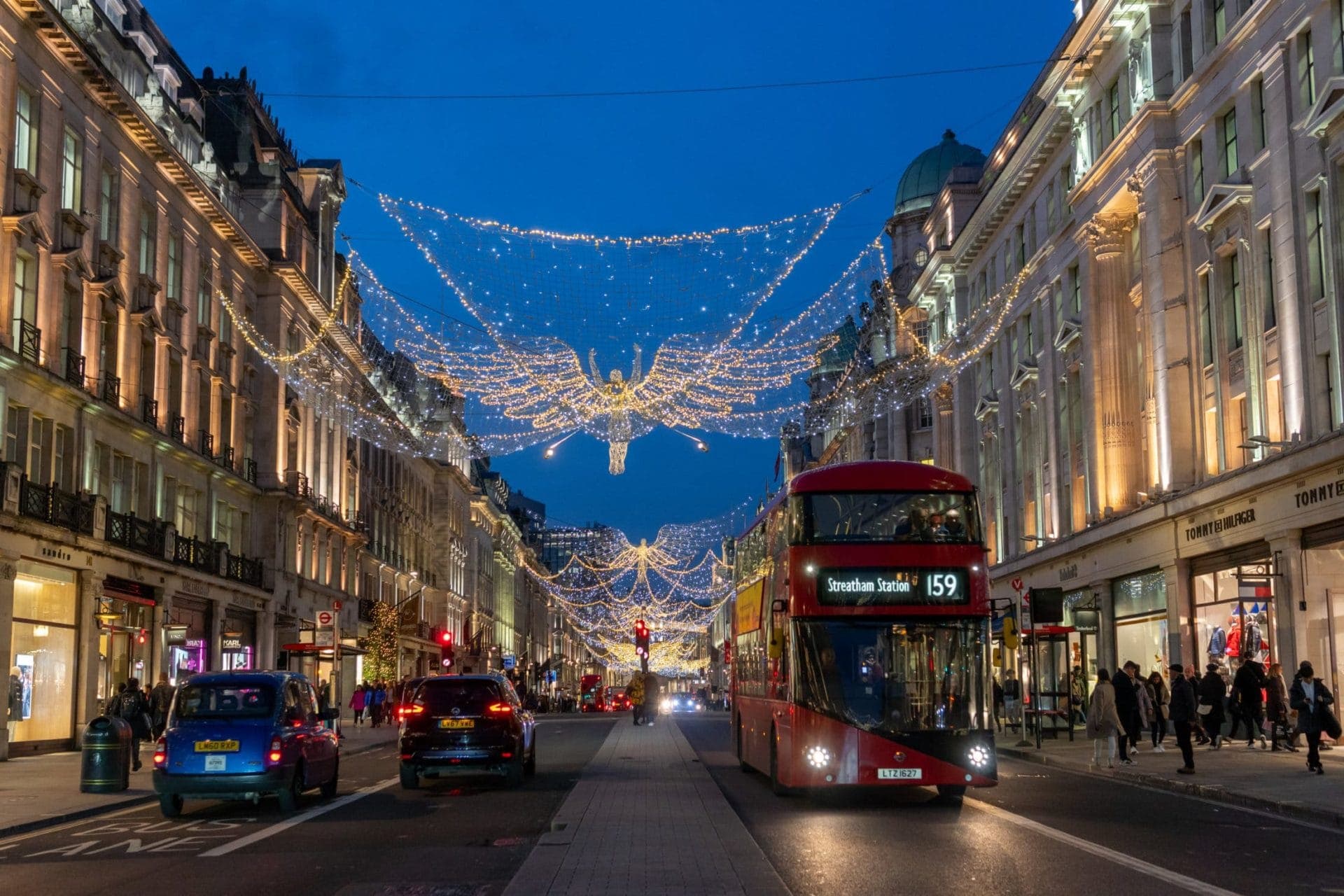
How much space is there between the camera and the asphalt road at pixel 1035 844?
37.8 feet

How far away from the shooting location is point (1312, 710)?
21.8 metres

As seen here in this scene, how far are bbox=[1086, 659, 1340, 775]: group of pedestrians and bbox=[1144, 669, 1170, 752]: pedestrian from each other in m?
0.02

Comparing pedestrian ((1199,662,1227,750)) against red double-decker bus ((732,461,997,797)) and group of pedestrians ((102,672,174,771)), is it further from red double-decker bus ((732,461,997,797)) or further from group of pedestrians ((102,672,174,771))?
group of pedestrians ((102,672,174,771))

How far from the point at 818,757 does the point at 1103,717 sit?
8410 mm

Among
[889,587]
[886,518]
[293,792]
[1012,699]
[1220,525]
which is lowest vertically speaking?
[293,792]

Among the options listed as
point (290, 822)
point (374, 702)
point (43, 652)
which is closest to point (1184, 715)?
point (290, 822)

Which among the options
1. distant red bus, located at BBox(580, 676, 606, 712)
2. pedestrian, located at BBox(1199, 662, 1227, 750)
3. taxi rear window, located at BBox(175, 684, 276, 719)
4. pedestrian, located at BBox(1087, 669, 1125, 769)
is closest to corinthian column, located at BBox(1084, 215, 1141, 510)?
pedestrian, located at BBox(1199, 662, 1227, 750)

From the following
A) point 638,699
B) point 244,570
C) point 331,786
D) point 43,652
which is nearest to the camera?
point 331,786

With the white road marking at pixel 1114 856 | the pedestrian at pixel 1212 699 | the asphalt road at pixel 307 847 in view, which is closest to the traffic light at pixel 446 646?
the pedestrian at pixel 1212 699

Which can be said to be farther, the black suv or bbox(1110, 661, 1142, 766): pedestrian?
bbox(1110, 661, 1142, 766): pedestrian

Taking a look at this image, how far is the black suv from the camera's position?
851 inches

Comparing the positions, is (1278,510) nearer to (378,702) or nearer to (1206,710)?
(1206,710)

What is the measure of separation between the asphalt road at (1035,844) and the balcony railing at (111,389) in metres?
20.5

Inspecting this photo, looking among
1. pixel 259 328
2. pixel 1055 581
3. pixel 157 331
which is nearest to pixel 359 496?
pixel 259 328
